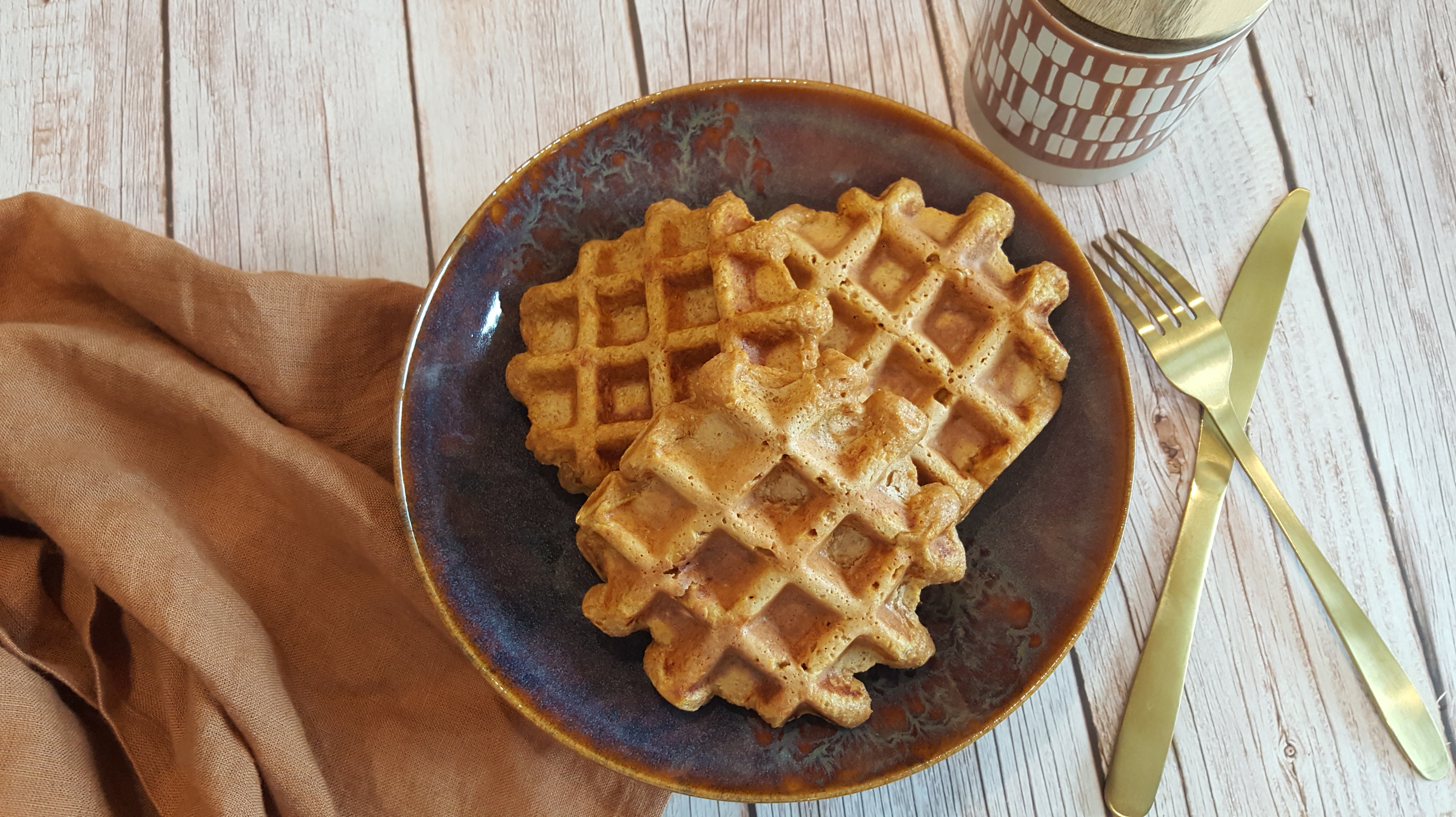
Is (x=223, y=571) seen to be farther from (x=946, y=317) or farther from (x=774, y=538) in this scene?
(x=946, y=317)

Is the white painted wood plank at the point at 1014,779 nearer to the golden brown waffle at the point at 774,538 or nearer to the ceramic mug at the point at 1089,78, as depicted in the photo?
the golden brown waffle at the point at 774,538

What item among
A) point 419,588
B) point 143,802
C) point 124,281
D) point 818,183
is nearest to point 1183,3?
point 818,183

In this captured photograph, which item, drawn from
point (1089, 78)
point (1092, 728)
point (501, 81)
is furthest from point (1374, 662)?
point (501, 81)

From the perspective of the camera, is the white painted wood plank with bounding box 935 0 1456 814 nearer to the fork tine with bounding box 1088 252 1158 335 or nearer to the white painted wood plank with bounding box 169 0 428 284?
the fork tine with bounding box 1088 252 1158 335

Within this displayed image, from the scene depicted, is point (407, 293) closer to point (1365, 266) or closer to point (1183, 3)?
point (1183, 3)

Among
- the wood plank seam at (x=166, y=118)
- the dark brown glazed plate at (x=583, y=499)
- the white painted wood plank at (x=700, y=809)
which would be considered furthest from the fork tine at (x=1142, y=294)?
the wood plank seam at (x=166, y=118)
